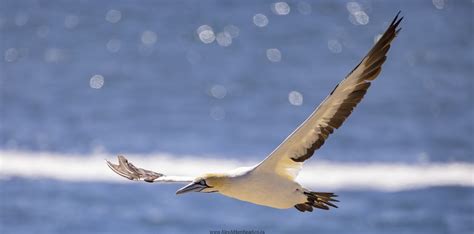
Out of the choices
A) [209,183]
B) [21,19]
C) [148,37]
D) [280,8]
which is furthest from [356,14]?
[209,183]

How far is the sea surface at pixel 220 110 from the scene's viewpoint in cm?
2153

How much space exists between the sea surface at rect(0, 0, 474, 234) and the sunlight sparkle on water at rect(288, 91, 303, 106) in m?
0.04

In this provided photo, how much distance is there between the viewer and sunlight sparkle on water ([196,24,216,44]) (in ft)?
99.6

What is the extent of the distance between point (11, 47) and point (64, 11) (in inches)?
87.6

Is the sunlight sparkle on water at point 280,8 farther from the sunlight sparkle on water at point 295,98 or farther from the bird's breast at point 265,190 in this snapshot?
the bird's breast at point 265,190

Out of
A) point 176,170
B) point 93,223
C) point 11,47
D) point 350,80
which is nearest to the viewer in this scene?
point 350,80

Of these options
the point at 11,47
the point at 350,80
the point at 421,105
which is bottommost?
the point at 350,80

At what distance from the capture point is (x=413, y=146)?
2578cm

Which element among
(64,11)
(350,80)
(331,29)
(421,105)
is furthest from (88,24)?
(350,80)

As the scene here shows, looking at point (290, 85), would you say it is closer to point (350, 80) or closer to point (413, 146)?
point (413, 146)

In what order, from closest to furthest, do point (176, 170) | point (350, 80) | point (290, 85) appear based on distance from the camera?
point (350, 80), point (176, 170), point (290, 85)

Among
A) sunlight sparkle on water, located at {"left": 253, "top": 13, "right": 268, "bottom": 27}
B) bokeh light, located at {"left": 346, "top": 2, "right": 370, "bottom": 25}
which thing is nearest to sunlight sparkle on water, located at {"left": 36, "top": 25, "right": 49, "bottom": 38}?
sunlight sparkle on water, located at {"left": 253, "top": 13, "right": 268, "bottom": 27}

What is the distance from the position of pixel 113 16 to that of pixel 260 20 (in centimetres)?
384

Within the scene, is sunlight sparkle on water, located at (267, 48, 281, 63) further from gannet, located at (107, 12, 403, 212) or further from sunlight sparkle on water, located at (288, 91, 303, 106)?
gannet, located at (107, 12, 403, 212)
